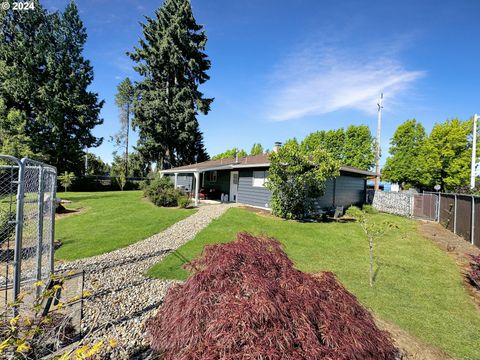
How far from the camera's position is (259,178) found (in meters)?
15.7

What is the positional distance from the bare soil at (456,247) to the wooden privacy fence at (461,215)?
0.97 feet

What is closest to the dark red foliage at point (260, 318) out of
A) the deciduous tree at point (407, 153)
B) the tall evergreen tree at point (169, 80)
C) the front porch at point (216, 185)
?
the front porch at point (216, 185)

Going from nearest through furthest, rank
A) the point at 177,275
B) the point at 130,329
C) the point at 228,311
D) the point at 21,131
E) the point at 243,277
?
the point at 228,311 < the point at 243,277 < the point at 130,329 < the point at 177,275 < the point at 21,131

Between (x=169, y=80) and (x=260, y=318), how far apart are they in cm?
3481

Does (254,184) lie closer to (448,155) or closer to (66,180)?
(66,180)

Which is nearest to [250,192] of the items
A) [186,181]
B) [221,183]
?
[221,183]

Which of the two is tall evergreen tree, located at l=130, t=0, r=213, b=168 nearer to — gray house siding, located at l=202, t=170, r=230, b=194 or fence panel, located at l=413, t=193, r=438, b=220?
gray house siding, located at l=202, t=170, r=230, b=194

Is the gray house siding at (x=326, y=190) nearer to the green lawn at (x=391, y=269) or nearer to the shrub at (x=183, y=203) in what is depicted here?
the green lawn at (x=391, y=269)

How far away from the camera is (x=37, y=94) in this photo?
26.4m

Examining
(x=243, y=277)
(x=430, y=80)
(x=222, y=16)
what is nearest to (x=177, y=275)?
(x=243, y=277)

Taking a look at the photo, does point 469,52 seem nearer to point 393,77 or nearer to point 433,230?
point 393,77

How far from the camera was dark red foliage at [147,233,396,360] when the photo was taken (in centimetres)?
173

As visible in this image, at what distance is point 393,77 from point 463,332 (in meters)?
12.6

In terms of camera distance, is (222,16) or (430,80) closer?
(430,80)
